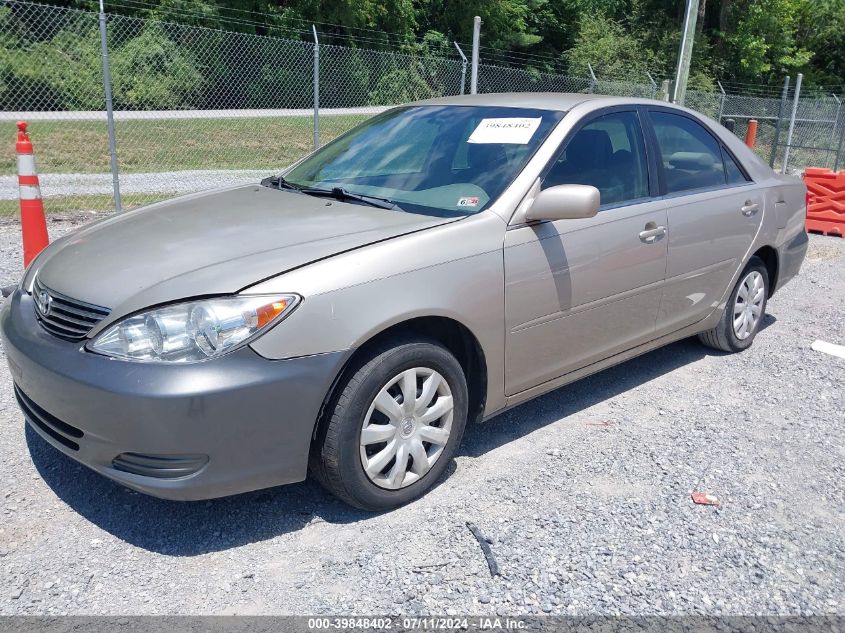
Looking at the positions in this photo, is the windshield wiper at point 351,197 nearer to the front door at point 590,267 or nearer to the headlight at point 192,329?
the front door at point 590,267

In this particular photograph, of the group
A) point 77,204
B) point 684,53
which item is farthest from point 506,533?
point 684,53

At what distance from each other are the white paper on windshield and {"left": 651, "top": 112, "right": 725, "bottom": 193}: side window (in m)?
0.96

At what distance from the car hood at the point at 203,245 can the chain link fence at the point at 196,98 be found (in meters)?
10.1

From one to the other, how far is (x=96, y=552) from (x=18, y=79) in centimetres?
1636

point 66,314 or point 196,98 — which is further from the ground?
point 196,98

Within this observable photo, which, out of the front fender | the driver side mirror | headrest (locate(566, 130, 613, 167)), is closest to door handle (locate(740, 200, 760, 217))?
headrest (locate(566, 130, 613, 167))

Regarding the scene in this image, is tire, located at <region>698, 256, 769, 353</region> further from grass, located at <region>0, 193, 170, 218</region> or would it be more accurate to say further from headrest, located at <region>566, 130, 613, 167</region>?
grass, located at <region>0, 193, 170, 218</region>

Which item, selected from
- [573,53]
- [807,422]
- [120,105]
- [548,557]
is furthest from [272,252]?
[573,53]

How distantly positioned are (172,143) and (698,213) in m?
13.6

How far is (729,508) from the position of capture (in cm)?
329

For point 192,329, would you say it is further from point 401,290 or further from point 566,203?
point 566,203

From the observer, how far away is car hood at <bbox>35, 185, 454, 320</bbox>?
109 inches

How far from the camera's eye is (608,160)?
402cm

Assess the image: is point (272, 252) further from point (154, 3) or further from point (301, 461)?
point (154, 3)
